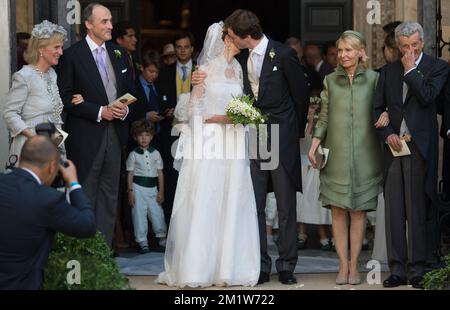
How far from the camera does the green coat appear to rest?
32.5 feet

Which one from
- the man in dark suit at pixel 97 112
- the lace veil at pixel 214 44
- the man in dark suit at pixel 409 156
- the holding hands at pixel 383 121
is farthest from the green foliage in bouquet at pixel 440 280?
Result: the man in dark suit at pixel 97 112

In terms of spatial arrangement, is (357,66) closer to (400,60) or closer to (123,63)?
(400,60)

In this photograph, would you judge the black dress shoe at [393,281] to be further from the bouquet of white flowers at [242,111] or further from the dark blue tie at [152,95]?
the dark blue tie at [152,95]

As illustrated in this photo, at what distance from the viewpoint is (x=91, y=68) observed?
400 inches

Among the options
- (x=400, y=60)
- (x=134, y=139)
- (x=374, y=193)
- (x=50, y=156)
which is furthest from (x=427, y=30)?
(x=50, y=156)

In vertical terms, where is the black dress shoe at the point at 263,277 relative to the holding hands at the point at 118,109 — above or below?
below

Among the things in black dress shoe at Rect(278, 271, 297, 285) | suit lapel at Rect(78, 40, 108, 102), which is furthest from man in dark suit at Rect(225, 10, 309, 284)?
suit lapel at Rect(78, 40, 108, 102)

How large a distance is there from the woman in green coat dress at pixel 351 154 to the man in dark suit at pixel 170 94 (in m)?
2.78

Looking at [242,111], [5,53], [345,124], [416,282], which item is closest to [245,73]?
[242,111]

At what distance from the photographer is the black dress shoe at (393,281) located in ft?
32.1

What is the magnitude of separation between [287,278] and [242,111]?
4.74 ft

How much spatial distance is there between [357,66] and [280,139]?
0.87 m

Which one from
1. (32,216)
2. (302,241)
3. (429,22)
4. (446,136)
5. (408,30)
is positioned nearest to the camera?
(32,216)

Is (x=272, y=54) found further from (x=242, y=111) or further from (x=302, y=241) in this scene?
(x=302, y=241)
